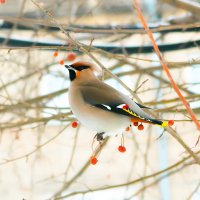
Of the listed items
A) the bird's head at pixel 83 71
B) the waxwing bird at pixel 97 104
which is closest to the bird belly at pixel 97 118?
the waxwing bird at pixel 97 104

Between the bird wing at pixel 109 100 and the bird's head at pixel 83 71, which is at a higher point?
the bird's head at pixel 83 71

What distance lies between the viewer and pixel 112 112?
1.61 m

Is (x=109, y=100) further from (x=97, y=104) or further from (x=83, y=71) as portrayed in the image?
(x=83, y=71)

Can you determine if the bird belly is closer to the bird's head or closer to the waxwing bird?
the waxwing bird

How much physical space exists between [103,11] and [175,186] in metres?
1.81

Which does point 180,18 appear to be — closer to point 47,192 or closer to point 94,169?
point 47,192

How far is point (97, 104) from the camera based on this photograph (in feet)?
5.43

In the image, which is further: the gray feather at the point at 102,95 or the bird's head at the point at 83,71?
the bird's head at the point at 83,71

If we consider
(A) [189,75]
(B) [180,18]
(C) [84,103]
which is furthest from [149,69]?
(A) [189,75]

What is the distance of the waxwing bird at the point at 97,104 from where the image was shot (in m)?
1.56

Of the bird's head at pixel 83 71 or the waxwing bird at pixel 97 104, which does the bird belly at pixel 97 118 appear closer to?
the waxwing bird at pixel 97 104

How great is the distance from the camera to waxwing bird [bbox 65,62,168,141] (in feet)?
5.12

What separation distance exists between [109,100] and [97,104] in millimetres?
82

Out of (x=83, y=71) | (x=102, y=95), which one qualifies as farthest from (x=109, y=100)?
(x=83, y=71)
